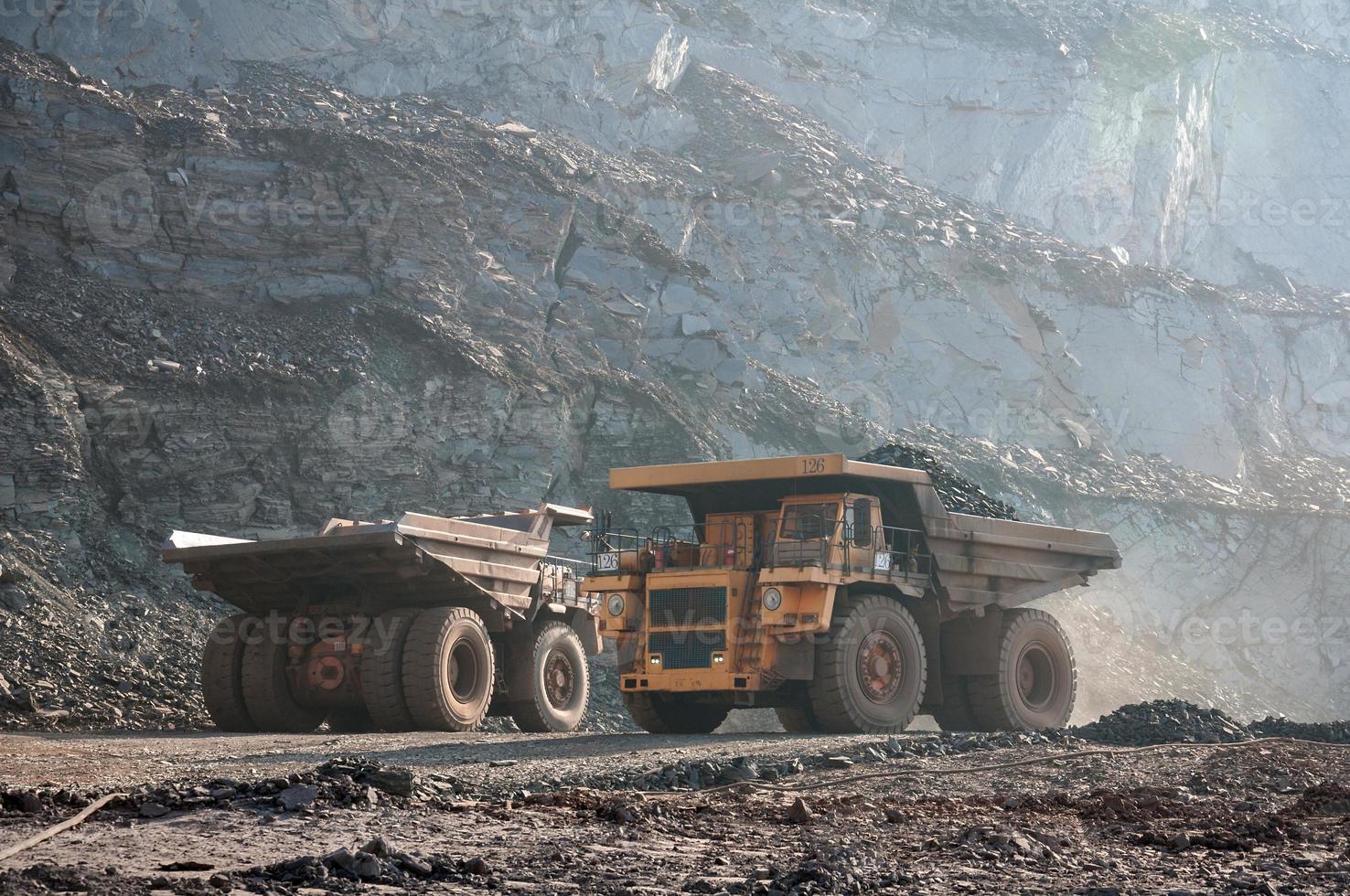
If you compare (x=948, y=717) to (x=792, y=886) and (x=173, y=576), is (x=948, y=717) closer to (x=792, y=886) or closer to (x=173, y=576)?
(x=792, y=886)

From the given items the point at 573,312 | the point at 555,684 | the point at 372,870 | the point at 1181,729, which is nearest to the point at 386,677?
the point at 555,684

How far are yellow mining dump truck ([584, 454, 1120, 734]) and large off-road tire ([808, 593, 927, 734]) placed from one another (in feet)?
0.06

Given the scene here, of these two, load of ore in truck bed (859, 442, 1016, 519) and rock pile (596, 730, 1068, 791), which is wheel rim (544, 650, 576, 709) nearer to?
load of ore in truck bed (859, 442, 1016, 519)

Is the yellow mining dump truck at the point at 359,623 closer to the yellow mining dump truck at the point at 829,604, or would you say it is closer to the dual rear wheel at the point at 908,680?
the yellow mining dump truck at the point at 829,604

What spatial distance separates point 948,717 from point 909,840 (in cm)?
916

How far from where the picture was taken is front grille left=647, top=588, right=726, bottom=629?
1524cm

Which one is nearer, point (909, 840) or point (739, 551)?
Answer: point (909, 840)

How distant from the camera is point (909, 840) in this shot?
8461 millimetres

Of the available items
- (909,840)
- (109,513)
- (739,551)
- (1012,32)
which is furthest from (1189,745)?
(1012,32)

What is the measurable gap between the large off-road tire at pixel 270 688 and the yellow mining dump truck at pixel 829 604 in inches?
140

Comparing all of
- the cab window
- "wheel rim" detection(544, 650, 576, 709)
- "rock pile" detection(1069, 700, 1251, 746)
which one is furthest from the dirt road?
"wheel rim" detection(544, 650, 576, 709)

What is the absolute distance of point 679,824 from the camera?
8805mm

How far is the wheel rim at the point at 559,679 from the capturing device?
18453mm

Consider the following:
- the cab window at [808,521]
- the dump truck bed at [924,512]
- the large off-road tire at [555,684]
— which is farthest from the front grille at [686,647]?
the large off-road tire at [555,684]
